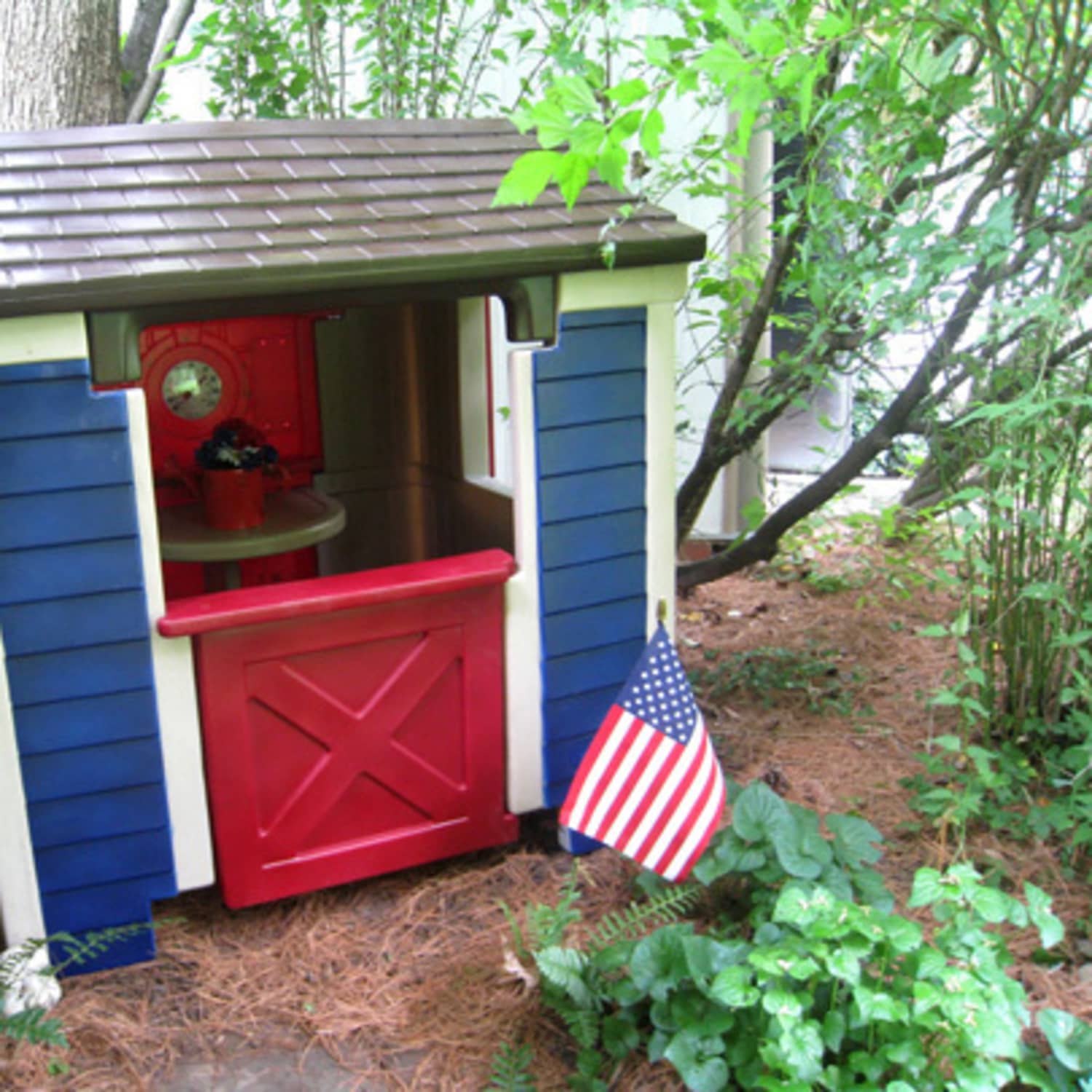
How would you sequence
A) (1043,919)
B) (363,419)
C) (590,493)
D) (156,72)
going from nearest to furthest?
(1043,919)
(590,493)
(363,419)
(156,72)

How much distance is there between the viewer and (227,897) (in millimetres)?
3410

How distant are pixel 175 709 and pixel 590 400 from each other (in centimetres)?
141

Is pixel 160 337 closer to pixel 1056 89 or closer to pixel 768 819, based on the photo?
pixel 768 819

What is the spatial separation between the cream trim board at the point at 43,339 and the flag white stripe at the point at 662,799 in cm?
177

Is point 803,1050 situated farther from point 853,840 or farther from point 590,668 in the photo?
point 590,668

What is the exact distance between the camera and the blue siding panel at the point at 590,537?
3.57 meters

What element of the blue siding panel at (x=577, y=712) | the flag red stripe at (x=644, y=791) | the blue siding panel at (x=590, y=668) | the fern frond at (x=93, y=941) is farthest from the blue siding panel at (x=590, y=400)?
the fern frond at (x=93, y=941)

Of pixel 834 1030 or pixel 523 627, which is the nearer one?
pixel 834 1030

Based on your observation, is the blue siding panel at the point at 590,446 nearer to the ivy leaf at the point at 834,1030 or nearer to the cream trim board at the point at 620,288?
the cream trim board at the point at 620,288

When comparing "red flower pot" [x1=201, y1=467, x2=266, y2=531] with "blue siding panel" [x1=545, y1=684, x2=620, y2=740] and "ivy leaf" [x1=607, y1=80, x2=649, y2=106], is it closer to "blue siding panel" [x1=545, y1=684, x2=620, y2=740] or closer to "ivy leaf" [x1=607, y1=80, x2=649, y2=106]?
"blue siding panel" [x1=545, y1=684, x2=620, y2=740]

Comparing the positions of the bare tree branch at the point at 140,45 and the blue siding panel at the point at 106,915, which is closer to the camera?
the blue siding panel at the point at 106,915

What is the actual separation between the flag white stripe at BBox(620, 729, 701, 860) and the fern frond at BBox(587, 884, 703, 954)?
14 centimetres

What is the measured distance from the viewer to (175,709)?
10.4 feet

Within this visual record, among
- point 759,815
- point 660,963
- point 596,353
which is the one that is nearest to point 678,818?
point 759,815
